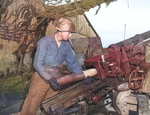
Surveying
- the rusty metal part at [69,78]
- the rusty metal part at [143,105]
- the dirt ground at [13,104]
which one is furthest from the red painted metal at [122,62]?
the dirt ground at [13,104]

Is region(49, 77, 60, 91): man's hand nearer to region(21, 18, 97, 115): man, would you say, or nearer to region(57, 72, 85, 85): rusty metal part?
region(21, 18, 97, 115): man

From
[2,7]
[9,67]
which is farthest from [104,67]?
[2,7]

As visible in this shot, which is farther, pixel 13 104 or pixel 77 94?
pixel 13 104

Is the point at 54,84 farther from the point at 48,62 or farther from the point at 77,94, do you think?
the point at 77,94

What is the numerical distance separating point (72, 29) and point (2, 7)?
319cm

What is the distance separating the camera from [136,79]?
2.64 meters

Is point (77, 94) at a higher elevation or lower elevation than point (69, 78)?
lower

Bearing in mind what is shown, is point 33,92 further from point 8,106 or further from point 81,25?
point 81,25

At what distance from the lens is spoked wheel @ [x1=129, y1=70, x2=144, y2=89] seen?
265 centimetres

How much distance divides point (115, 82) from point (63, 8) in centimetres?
338

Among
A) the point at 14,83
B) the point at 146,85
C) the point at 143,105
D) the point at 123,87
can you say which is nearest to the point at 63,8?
the point at 14,83

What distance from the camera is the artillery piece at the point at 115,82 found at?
101 inches

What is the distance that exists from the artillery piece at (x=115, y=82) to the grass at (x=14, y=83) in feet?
8.19

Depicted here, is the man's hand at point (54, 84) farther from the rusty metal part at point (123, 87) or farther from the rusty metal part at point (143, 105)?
the rusty metal part at point (143, 105)
